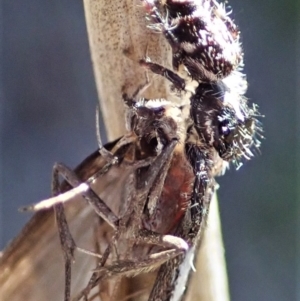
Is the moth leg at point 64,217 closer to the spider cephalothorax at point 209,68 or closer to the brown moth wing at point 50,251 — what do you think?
the brown moth wing at point 50,251

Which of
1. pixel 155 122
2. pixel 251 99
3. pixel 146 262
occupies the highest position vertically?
pixel 251 99

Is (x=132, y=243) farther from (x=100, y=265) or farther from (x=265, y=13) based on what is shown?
(x=265, y=13)

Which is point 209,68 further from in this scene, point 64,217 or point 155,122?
point 64,217

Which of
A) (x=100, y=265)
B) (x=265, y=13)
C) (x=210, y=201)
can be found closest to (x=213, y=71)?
(x=210, y=201)

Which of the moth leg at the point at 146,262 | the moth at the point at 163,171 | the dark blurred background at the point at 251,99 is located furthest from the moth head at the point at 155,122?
the dark blurred background at the point at 251,99

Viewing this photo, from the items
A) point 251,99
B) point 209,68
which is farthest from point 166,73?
point 251,99

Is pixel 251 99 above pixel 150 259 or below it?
above
